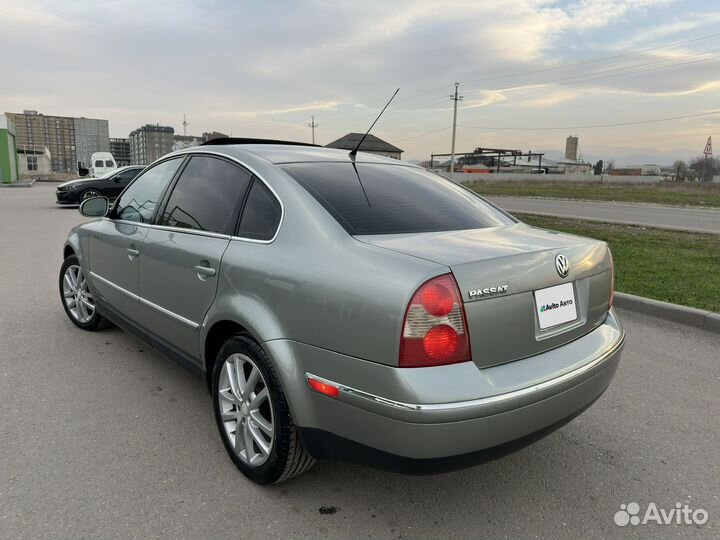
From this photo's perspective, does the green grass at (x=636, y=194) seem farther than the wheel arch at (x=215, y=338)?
Yes

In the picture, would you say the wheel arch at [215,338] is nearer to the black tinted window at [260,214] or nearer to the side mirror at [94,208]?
the black tinted window at [260,214]

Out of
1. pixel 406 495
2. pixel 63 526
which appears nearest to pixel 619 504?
pixel 406 495

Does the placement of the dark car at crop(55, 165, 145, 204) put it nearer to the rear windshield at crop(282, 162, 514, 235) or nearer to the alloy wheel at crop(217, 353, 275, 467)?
the rear windshield at crop(282, 162, 514, 235)

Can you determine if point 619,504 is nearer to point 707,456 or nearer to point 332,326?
point 707,456

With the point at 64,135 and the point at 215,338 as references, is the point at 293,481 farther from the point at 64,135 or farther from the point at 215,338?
the point at 64,135

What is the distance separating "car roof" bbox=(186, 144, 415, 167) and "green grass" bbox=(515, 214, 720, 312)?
410 cm

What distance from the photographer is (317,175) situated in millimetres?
2705

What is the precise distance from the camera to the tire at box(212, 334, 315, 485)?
229 centimetres

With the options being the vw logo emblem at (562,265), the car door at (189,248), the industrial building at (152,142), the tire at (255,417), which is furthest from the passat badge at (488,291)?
the industrial building at (152,142)

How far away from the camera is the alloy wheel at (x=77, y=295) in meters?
4.59

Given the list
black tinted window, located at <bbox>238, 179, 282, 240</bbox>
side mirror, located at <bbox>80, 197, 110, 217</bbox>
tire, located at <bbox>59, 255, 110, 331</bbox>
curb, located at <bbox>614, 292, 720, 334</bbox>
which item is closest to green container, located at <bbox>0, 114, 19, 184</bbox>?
tire, located at <bbox>59, 255, 110, 331</bbox>

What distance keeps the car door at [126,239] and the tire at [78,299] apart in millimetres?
401

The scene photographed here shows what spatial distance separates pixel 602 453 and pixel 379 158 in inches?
87.7

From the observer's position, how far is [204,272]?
2727 mm
